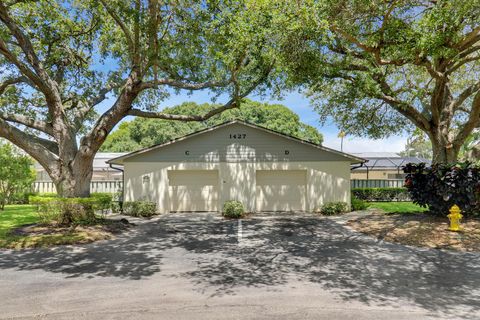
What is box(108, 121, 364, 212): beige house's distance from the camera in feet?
49.8

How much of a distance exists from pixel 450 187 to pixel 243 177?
27.6 ft

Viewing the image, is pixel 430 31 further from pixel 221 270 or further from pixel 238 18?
pixel 221 270

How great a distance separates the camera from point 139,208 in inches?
557

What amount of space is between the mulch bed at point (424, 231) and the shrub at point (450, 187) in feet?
1.58

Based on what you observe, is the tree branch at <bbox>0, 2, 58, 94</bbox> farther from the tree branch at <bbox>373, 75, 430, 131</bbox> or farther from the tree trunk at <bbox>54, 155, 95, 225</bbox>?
the tree branch at <bbox>373, 75, 430, 131</bbox>

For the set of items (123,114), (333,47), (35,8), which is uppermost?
(35,8)

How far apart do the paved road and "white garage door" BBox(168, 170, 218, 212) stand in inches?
264

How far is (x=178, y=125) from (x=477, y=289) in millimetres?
31182

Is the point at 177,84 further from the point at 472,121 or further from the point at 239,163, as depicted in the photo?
the point at 472,121

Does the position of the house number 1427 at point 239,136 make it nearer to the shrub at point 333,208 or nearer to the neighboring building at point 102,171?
the shrub at point 333,208

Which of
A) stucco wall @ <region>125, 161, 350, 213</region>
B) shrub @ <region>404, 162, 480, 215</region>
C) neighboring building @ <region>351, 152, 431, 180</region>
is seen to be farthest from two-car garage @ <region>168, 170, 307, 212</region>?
neighboring building @ <region>351, 152, 431, 180</region>

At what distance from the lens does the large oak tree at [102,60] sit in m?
9.57

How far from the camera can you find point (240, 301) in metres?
4.40

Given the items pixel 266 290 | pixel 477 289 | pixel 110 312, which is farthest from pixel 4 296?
pixel 477 289
